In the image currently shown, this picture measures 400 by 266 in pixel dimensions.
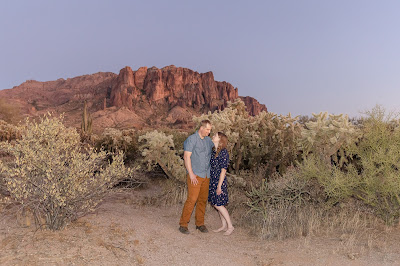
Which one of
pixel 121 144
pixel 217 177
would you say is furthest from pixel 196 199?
pixel 121 144

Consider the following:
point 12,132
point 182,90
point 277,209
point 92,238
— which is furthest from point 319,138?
point 182,90

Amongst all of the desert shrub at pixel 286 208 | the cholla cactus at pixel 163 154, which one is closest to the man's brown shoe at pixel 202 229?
the desert shrub at pixel 286 208

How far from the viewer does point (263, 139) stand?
941 centimetres

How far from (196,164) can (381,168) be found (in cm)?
304

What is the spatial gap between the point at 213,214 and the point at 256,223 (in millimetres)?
1292

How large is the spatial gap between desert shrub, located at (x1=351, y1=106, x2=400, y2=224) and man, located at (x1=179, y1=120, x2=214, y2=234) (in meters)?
2.64

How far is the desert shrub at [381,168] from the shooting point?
5.41m

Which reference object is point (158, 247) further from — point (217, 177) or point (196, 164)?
point (217, 177)

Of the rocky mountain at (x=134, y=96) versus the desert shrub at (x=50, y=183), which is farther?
the rocky mountain at (x=134, y=96)

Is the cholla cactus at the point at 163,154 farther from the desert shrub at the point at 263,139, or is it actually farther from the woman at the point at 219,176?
the woman at the point at 219,176

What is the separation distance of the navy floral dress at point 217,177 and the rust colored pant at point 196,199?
5.4 inches

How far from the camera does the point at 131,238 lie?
4941mm

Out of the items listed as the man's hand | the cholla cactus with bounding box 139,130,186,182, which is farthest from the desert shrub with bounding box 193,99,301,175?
the man's hand

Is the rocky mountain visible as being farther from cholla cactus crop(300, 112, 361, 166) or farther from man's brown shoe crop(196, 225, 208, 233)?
man's brown shoe crop(196, 225, 208, 233)
